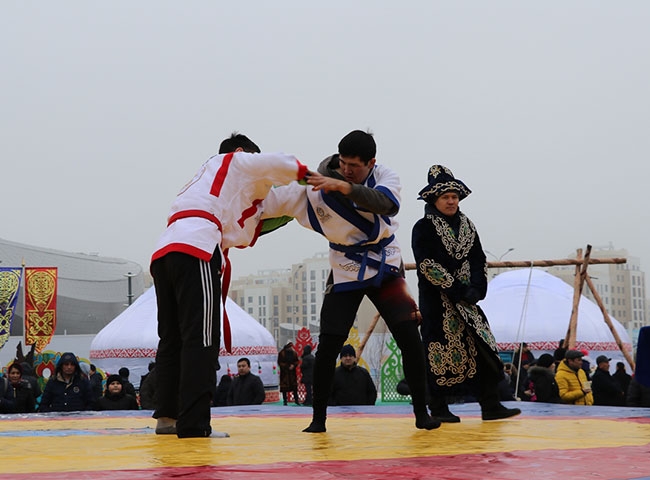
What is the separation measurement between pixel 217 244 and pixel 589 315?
18.6 m

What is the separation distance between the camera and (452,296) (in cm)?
423

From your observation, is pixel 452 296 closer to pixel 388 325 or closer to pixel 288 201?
pixel 388 325

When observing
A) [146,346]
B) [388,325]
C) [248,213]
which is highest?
[248,213]

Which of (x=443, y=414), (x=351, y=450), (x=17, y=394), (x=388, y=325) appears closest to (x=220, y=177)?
(x=388, y=325)

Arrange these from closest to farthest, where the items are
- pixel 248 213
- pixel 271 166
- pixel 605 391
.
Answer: pixel 271 166, pixel 248 213, pixel 605 391

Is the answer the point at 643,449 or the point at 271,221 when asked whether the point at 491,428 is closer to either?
the point at 643,449

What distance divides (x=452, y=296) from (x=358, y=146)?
1031 millimetres

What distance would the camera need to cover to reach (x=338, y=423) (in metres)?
4.26

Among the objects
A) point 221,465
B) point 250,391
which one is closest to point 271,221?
point 221,465

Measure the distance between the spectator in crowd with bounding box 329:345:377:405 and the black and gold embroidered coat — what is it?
4798 millimetres

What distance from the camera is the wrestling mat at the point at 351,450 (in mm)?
2125

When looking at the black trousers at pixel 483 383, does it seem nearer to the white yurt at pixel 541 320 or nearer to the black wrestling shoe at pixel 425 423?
the black wrestling shoe at pixel 425 423

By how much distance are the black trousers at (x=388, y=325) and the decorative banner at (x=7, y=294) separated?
16.1 metres

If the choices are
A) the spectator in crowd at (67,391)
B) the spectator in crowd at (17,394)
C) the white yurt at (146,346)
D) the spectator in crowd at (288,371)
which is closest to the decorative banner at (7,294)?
the white yurt at (146,346)
